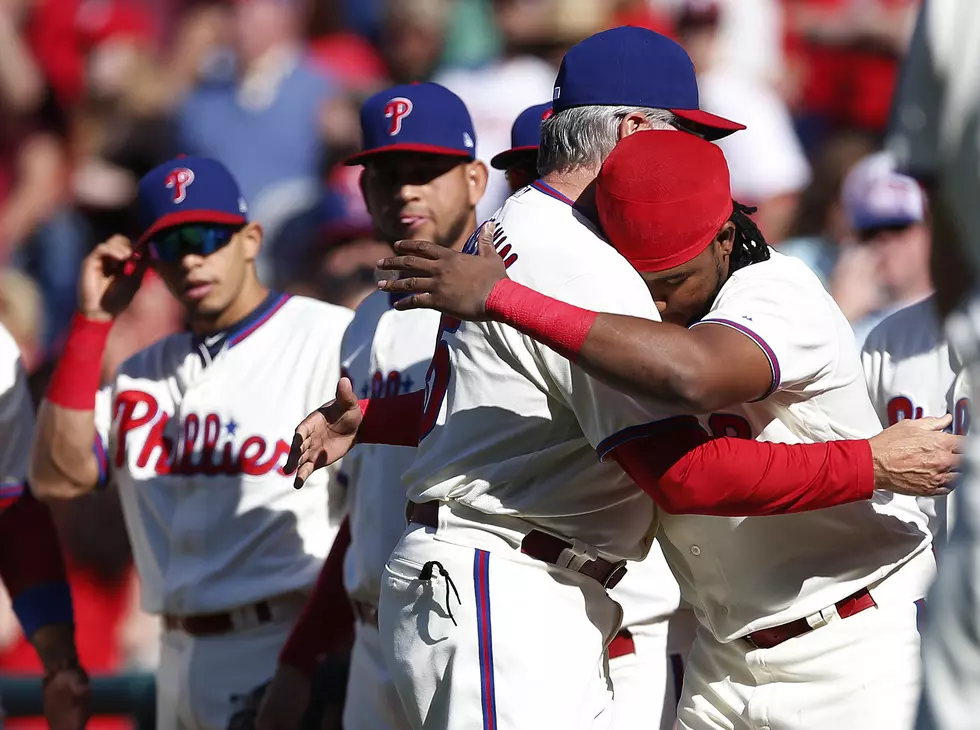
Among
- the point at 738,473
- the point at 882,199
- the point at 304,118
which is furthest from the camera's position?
the point at 304,118

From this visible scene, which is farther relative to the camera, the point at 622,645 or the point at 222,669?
the point at 222,669

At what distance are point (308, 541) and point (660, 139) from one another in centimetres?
211

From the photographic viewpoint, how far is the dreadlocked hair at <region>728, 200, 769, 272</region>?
9.61 ft

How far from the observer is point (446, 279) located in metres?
2.62

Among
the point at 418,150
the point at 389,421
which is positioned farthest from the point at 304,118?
the point at 389,421

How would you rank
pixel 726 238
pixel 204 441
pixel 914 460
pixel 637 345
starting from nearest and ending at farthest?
pixel 637 345
pixel 914 460
pixel 726 238
pixel 204 441

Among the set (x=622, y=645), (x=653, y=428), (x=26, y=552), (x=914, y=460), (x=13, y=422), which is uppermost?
(x=653, y=428)

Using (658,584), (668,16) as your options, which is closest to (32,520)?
(658,584)

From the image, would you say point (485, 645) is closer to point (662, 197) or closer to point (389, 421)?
point (389, 421)

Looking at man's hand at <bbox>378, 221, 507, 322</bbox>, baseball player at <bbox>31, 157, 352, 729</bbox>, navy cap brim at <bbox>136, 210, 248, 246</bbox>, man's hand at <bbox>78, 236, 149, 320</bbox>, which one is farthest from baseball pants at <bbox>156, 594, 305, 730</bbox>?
man's hand at <bbox>378, 221, 507, 322</bbox>

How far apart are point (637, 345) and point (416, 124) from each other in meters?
1.86

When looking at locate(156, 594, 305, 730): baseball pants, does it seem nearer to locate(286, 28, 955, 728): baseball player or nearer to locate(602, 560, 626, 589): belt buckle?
locate(286, 28, 955, 728): baseball player

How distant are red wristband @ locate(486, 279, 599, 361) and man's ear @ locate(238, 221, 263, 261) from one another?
2.15m

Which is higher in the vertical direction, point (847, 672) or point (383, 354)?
point (383, 354)
